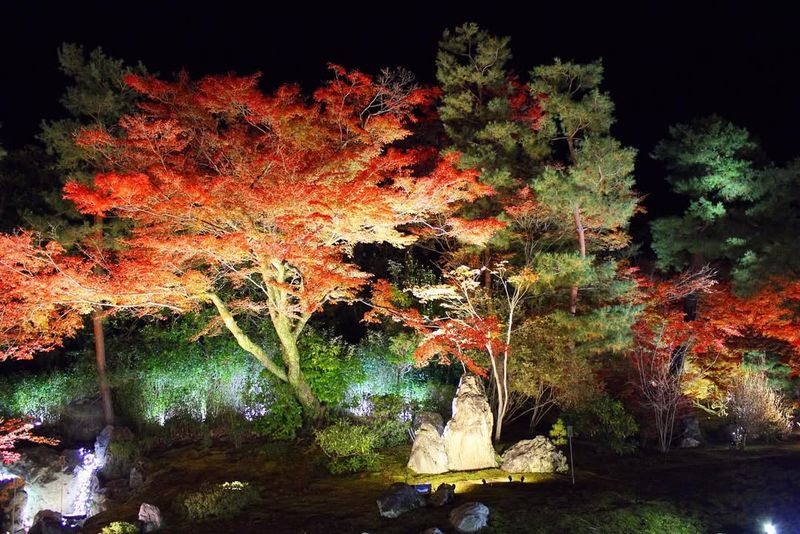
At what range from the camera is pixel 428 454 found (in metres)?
9.68

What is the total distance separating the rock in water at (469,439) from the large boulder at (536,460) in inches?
14.0

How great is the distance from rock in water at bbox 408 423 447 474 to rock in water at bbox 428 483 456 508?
5.86 ft

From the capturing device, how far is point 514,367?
470 inches

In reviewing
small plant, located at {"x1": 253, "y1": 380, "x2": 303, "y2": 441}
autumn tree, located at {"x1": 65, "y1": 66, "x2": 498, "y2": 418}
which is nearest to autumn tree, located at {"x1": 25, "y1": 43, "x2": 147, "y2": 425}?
autumn tree, located at {"x1": 65, "y1": 66, "x2": 498, "y2": 418}

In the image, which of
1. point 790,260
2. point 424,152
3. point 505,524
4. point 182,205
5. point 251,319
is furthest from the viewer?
point 251,319

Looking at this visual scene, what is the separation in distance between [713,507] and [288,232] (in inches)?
293

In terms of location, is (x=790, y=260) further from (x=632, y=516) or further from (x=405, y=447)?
(x=405, y=447)

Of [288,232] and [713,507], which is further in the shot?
[288,232]

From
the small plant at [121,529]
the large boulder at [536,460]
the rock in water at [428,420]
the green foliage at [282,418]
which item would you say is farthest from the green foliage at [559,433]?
the small plant at [121,529]

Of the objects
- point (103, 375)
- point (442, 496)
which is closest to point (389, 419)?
point (442, 496)

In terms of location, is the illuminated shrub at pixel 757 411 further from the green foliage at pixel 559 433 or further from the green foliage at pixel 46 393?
the green foliage at pixel 46 393

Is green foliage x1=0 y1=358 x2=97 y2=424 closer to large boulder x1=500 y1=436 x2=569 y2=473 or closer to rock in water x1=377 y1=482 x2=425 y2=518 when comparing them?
rock in water x1=377 y1=482 x2=425 y2=518

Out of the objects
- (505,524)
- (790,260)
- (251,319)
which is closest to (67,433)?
(251,319)

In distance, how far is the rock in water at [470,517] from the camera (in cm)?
687
